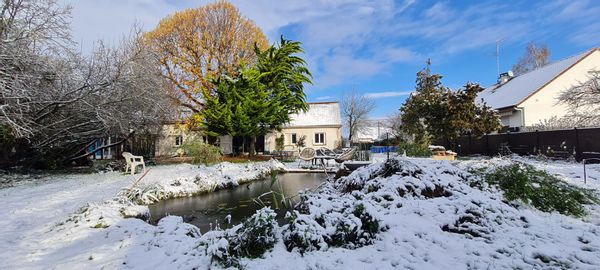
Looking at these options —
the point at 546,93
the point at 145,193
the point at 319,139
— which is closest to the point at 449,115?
the point at 546,93

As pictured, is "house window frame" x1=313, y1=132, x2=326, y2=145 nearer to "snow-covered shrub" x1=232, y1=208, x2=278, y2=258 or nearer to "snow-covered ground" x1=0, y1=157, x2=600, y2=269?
"snow-covered ground" x1=0, y1=157, x2=600, y2=269

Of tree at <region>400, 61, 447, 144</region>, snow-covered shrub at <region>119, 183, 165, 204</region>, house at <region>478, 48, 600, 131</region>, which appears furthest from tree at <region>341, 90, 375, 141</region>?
snow-covered shrub at <region>119, 183, 165, 204</region>

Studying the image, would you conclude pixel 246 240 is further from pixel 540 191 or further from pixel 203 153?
pixel 203 153

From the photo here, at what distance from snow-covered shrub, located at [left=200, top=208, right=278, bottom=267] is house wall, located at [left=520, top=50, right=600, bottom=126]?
21.6 m

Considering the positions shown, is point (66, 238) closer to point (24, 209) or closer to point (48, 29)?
point (24, 209)

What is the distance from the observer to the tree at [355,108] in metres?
44.0

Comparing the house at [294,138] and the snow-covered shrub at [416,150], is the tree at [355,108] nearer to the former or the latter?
the house at [294,138]

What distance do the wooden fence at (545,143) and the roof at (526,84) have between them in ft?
14.7

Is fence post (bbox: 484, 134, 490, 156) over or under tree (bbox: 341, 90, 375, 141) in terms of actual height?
under

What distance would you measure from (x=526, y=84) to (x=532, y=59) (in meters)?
16.1

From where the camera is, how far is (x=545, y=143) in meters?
13.6

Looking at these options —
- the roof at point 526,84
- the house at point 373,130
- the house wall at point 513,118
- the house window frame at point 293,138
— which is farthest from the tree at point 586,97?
the house at point 373,130

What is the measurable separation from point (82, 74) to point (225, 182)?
20.3ft

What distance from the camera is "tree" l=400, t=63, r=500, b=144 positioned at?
15.0 metres
